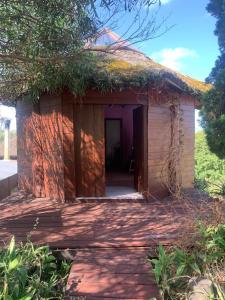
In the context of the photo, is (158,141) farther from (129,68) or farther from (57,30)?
(57,30)

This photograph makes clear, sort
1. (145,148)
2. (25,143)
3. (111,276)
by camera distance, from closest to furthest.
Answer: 1. (111,276)
2. (145,148)
3. (25,143)

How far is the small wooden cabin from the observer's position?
863cm

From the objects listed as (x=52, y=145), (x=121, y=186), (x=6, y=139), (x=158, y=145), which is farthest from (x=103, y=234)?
(x=6, y=139)

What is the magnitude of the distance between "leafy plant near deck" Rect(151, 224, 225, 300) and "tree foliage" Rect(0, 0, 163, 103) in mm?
3248

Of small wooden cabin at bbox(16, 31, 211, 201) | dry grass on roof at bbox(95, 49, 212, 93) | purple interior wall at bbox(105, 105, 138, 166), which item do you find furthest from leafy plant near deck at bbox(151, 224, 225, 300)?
purple interior wall at bbox(105, 105, 138, 166)

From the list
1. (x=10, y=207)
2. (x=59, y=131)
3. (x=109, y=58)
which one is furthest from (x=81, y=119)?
(x=10, y=207)

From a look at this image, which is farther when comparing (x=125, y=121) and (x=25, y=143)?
(x=125, y=121)

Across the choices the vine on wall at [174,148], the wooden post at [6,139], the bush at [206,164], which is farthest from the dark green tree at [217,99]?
the wooden post at [6,139]

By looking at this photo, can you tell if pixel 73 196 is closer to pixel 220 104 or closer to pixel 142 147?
pixel 142 147

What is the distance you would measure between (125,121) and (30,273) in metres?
10.4

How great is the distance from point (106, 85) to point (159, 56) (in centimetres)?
312

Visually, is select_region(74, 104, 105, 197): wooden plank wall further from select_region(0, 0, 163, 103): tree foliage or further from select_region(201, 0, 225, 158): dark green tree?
select_region(201, 0, 225, 158): dark green tree

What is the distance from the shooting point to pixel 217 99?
17.5 ft

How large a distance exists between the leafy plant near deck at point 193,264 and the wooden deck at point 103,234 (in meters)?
0.20
